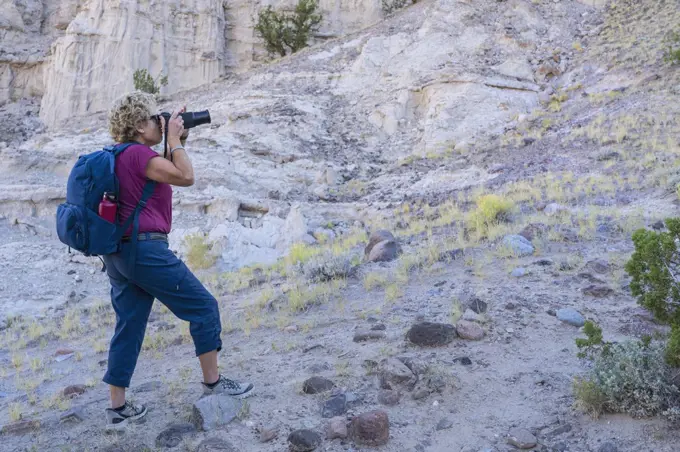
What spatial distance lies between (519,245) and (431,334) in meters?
2.46

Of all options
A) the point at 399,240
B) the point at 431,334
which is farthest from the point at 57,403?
the point at 399,240

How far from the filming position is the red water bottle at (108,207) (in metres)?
3.23

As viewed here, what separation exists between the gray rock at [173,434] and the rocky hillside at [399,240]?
2 centimetres

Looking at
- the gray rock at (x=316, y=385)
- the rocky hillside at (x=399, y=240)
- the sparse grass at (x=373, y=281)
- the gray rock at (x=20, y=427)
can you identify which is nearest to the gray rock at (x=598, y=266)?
the rocky hillside at (x=399, y=240)

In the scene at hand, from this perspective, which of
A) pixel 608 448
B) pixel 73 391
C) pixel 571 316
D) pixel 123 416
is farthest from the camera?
pixel 571 316

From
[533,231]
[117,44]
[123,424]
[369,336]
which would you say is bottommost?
[123,424]

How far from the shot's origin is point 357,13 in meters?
29.7

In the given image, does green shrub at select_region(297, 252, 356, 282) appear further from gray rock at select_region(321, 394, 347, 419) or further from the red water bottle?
the red water bottle

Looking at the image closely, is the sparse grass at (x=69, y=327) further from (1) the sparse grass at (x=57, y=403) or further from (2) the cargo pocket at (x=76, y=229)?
(2) the cargo pocket at (x=76, y=229)

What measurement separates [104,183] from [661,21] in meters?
17.8

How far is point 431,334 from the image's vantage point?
4137 mm

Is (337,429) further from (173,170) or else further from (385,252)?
(385,252)

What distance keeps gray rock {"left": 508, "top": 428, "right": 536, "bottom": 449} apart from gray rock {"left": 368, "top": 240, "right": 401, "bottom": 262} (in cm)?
391

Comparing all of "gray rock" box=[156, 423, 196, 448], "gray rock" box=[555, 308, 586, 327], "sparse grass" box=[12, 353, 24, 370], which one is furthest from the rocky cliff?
"gray rock" box=[555, 308, 586, 327]
